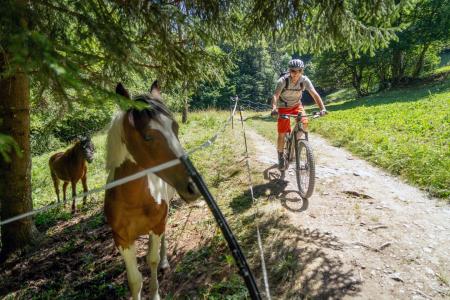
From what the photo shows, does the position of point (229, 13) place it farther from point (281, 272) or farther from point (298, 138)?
point (281, 272)

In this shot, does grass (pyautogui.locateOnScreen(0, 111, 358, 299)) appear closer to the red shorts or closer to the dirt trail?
the dirt trail

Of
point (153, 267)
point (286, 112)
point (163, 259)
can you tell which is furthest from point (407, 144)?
point (153, 267)

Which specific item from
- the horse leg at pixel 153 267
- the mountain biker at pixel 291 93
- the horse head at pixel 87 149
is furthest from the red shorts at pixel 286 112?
the horse head at pixel 87 149

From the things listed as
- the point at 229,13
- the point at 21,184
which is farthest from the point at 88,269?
the point at 229,13

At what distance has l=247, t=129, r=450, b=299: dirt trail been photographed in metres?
3.30

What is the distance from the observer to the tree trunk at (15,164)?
4719 mm

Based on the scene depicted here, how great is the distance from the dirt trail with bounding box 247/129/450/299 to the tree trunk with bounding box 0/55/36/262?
3.95 m

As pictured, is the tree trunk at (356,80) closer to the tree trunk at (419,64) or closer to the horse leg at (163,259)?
the tree trunk at (419,64)

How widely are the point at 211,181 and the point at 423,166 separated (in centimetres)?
423

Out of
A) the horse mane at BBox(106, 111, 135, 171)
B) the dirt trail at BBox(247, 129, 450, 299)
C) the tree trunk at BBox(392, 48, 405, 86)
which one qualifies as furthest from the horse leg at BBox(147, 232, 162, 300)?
the tree trunk at BBox(392, 48, 405, 86)

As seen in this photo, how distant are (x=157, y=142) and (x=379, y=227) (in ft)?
11.5

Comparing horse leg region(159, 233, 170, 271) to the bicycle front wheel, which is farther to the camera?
the bicycle front wheel

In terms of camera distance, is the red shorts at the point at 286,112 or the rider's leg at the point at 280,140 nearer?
the red shorts at the point at 286,112

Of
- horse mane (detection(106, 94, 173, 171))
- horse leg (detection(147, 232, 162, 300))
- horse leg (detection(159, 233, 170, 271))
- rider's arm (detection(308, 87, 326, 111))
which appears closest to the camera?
horse mane (detection(106, 94, 173, 171))
